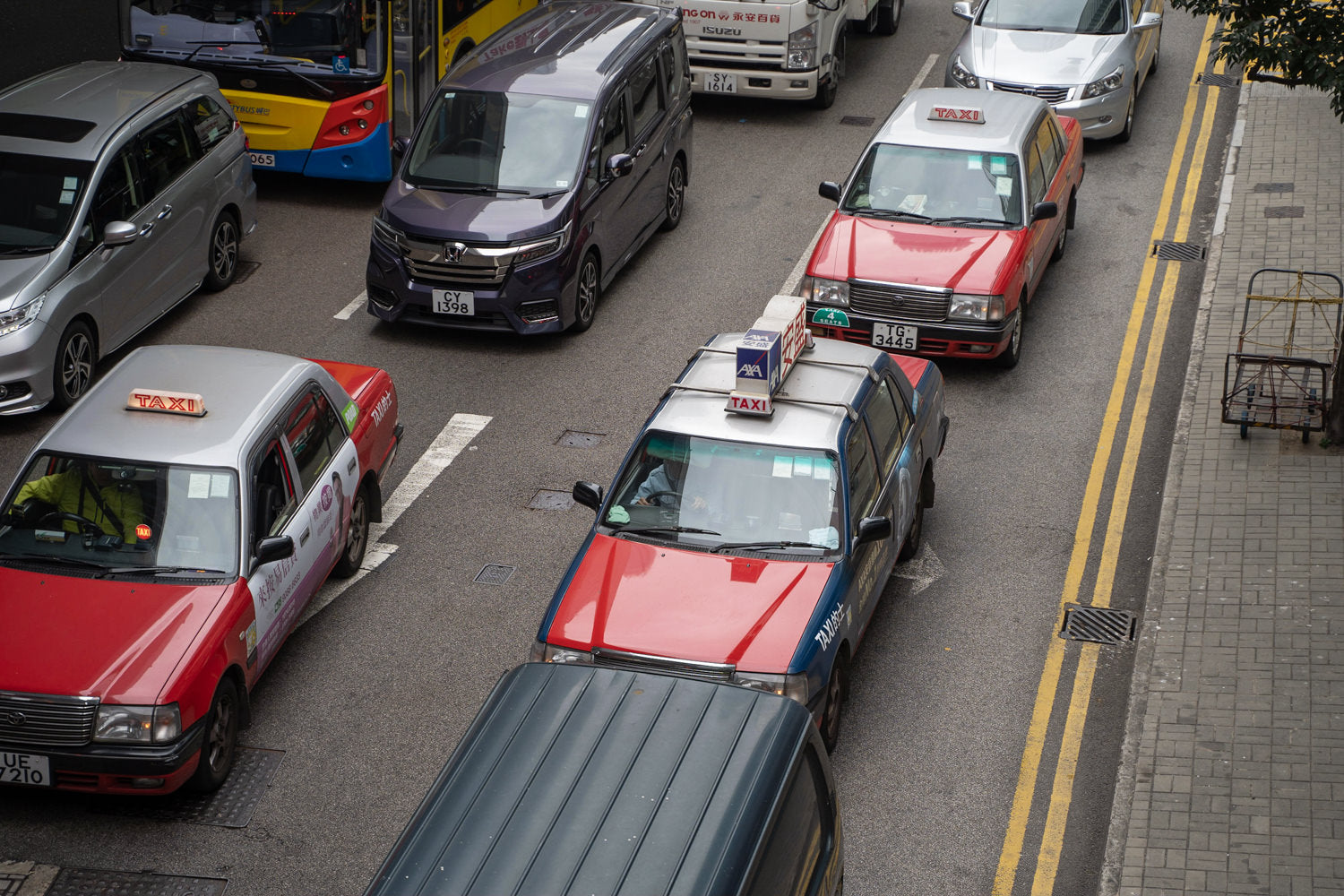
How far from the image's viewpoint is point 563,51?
14.6 meters

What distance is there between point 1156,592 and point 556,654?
4.04 metres

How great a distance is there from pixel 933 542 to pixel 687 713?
16.7 feet

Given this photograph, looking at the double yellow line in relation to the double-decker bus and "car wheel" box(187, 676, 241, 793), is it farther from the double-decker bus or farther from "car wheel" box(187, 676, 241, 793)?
the double-decker bus

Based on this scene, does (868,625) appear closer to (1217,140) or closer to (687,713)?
(687,713)

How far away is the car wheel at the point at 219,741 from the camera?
784 cm

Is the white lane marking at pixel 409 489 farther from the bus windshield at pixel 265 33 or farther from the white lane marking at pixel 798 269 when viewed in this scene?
the bus windshield at pixel 265 33

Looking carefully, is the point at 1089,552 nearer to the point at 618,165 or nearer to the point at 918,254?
the point at 918,254

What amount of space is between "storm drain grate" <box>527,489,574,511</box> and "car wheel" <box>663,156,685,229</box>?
5260mm

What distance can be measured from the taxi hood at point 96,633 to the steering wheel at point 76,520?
0.32 meters

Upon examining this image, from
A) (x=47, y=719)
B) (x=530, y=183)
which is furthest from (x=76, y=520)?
(x=530, y=183)

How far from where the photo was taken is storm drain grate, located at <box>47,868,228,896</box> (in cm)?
735

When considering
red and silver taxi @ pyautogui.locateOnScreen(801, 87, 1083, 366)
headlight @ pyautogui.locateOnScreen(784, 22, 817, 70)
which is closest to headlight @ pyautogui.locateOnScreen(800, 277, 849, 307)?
red and silver taxi @ pyautogui.locateOnScreen(801, 87, 1083, 366)

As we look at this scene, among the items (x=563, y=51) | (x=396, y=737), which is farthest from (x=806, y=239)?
(x=396, y=737)

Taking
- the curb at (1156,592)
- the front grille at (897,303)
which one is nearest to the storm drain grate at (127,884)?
the curb at (1156,592)
